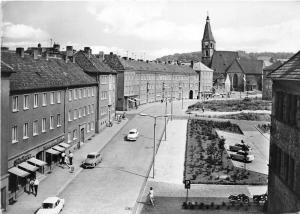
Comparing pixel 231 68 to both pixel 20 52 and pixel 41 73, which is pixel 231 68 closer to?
pixel 41 73

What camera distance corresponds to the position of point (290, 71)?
25219 millimetres

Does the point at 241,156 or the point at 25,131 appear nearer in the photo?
the point at 25,131

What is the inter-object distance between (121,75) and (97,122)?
2854 cm

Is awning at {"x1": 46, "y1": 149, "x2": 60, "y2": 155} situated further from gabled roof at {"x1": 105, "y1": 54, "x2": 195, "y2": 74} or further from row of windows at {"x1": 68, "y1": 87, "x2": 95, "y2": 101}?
gabled roof at {"x1": 105, "y1": 54, "x2": 195, "y2": 74}

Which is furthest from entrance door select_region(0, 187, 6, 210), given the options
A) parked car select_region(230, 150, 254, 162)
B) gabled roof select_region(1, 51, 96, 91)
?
parked car select_region(230, 150, 254, 162)

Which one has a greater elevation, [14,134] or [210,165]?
[14,134]

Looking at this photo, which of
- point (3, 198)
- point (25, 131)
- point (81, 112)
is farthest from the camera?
point (81, 112)

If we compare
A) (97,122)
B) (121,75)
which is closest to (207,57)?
(121,75)

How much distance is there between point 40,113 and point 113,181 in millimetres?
9931

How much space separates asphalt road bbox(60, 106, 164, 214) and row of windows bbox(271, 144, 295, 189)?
444 inches

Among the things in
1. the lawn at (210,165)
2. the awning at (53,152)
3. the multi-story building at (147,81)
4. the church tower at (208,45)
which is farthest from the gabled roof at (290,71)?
the church tower at (208,45)

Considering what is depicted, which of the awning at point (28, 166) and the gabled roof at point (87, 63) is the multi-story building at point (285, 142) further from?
the gabled roof at point (87, 63)

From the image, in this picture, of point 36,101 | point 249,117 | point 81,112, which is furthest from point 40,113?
point 249,117

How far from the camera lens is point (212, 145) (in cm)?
5272
